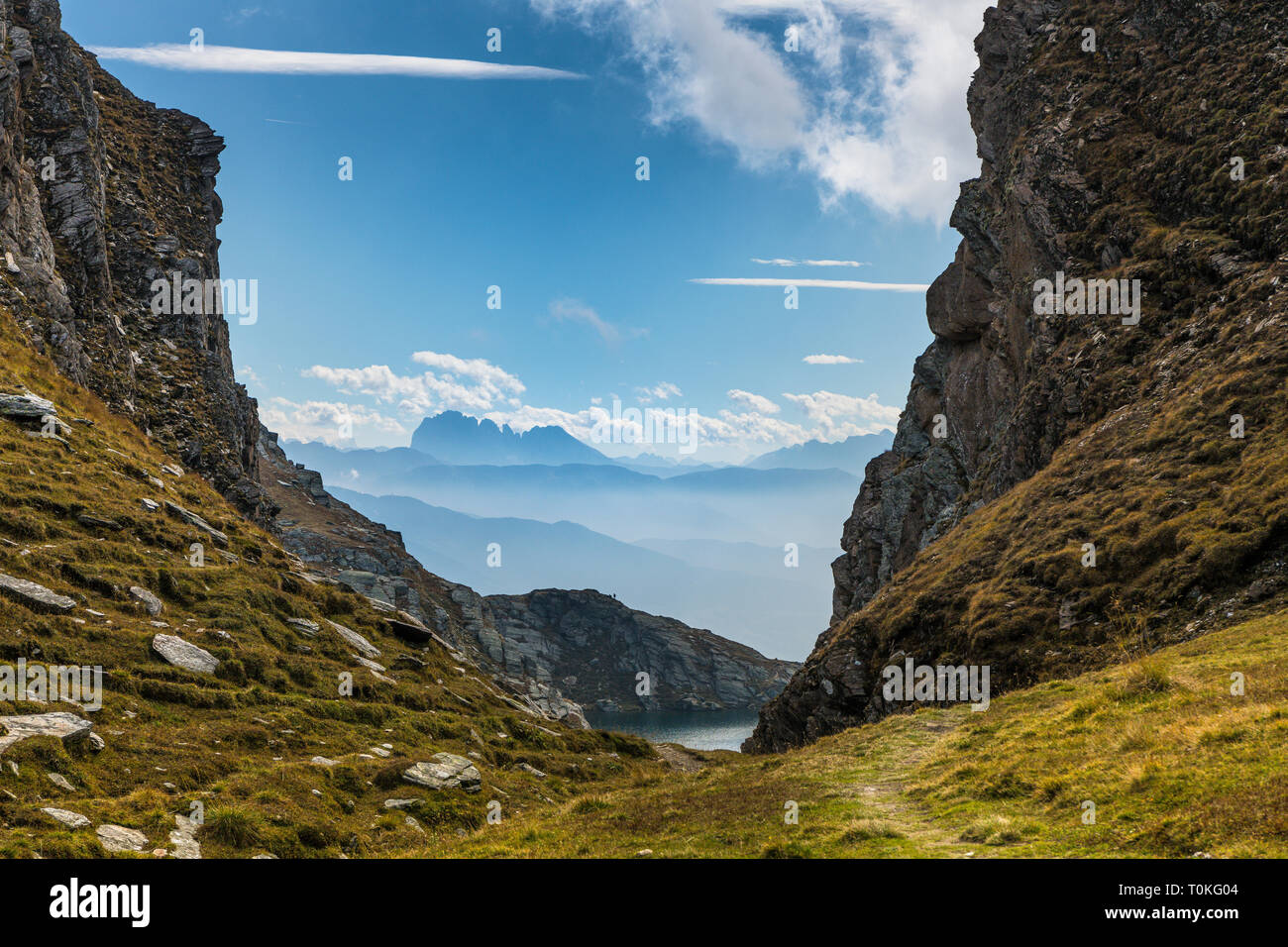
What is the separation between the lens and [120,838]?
1421cm

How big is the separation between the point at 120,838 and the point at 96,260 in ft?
180

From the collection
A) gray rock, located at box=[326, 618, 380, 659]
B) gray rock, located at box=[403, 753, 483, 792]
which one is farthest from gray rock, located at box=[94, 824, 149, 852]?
gray rock, located at box=[326, 618, 380, 659]

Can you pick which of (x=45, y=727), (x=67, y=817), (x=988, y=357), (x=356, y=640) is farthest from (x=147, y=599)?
(x=988, y=357)

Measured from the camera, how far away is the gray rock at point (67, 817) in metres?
13.9

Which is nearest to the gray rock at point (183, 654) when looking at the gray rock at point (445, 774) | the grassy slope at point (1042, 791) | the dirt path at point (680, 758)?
the gray rock at point (445, 774)

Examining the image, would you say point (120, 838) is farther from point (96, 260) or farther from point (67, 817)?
point (96, 260)

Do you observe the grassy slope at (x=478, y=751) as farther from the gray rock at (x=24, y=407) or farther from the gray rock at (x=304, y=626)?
the gray rock at (x=24, y=407)

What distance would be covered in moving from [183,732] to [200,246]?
235 feet

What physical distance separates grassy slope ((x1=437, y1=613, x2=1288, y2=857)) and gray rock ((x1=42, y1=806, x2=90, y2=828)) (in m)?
7.56

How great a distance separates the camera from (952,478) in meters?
85.7

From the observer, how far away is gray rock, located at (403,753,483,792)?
78.4 ft

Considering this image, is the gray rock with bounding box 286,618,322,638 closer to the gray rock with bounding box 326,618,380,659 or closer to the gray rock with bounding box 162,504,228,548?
the gray rock with bounding box 326,618,380,659
